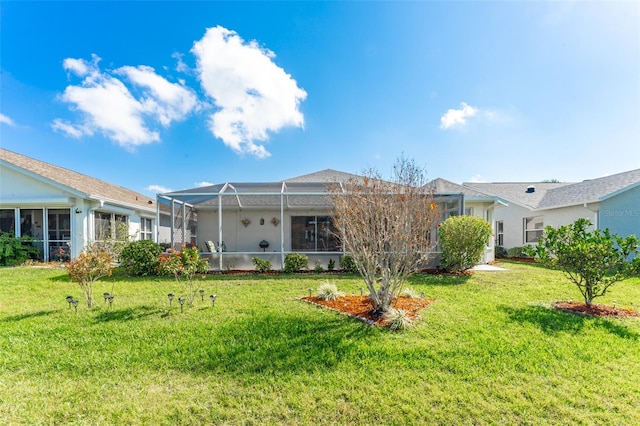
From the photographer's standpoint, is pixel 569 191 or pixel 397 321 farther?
pixel 569 191

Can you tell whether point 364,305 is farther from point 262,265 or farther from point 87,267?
point 87,267

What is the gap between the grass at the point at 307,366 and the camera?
300cm

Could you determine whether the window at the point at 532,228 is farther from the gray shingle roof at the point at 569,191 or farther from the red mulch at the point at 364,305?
the red mulch at the point at 364,305

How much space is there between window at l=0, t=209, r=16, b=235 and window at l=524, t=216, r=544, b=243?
89.0 ft

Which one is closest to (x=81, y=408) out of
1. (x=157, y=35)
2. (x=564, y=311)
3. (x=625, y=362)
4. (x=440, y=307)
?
(x=440, y=307)

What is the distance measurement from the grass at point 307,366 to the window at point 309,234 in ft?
27.3

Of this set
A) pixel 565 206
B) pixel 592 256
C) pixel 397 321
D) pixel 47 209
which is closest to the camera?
pixel 397 321

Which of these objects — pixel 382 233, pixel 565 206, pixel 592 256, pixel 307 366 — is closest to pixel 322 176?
pixel 382 233

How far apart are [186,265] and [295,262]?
12.3ft

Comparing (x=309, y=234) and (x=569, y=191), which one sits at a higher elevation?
(x=569, y=191)

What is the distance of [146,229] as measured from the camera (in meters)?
18.4

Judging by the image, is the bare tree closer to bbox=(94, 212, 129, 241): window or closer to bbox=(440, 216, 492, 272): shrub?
bbox=(440, 216, 492, 272): shrub

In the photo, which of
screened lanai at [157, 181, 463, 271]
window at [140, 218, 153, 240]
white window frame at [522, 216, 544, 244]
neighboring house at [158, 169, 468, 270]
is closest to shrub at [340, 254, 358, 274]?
screened lanai at [157, 181, 463, 271]

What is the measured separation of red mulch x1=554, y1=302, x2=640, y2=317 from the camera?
604cm
